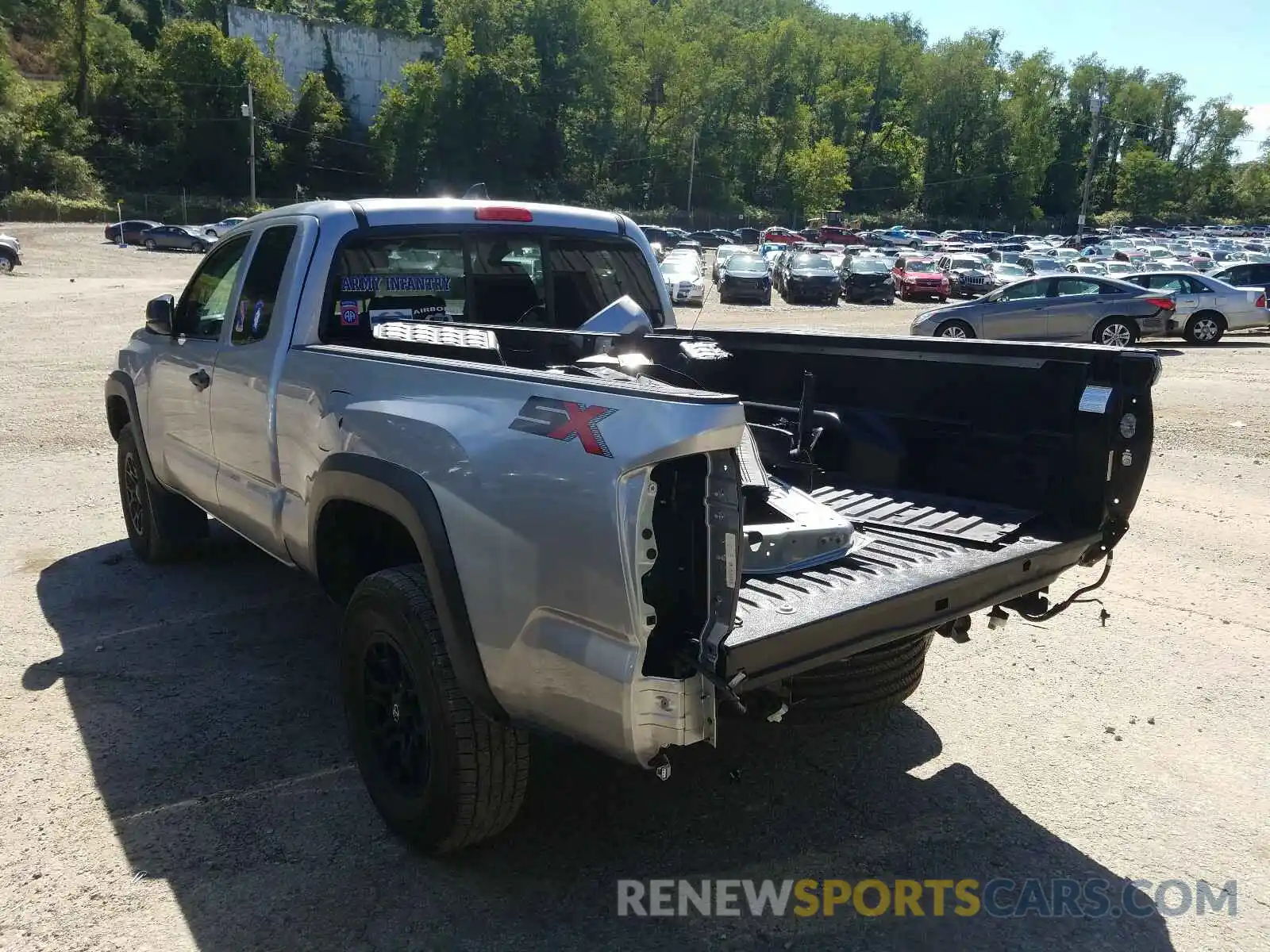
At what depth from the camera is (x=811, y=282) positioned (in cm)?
3259

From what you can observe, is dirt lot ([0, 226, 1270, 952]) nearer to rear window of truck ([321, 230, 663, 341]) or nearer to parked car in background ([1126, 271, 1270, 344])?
rear window of truck ([321, 230, 663, 341])

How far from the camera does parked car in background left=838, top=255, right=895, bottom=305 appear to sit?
110ft

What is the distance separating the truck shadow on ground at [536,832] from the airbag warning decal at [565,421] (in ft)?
2.88

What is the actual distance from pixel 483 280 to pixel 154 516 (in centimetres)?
264

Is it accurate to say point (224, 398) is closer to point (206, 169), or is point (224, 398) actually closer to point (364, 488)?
point (364, 488)

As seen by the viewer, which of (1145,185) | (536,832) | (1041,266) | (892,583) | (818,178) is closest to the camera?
(892,583)

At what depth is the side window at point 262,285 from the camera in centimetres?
433

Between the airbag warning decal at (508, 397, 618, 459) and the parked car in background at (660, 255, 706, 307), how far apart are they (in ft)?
81.6

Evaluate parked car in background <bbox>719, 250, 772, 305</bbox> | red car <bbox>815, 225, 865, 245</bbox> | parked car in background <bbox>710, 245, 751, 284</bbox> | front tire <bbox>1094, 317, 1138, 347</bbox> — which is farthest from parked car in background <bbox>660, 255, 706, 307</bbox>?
red car <bbox>815, 225, 865, 245</bbox>

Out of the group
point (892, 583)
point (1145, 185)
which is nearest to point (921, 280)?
point (892, 583)

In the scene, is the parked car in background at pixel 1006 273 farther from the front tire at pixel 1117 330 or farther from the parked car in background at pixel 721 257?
the front tire at pixel 1117 330

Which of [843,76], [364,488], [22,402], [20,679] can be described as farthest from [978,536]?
[843,76]

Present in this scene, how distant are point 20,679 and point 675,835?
3113mm

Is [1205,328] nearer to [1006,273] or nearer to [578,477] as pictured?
[1006,273]
